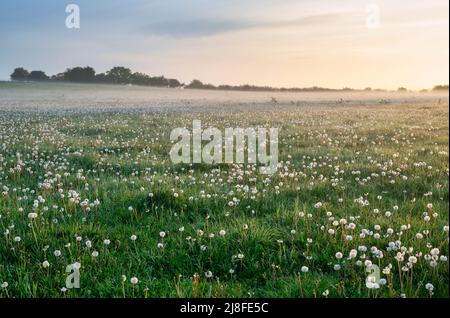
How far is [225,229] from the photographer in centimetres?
698

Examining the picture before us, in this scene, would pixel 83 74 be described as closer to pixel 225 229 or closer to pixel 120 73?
pixel 120 73

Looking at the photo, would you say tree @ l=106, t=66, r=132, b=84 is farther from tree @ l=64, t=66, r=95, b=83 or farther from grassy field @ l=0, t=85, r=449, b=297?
grassy field @ l=0, t=85, r=449, b=297

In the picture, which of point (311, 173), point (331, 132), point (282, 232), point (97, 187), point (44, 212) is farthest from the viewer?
point (331, 132)

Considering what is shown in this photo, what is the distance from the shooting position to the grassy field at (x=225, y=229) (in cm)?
534

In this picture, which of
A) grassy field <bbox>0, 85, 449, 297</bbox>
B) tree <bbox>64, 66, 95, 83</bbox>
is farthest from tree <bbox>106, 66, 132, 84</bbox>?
grassy field <bbox>0, 85, 449, 297</bbox>

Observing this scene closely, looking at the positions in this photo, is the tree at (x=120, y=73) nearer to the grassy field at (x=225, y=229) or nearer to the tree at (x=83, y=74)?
the tree at (x=83, y=74)

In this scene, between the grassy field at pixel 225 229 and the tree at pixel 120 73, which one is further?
the tree at pixel 120 73

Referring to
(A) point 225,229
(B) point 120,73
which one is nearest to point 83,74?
(B) point 120,73

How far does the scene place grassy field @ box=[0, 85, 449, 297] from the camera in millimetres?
5344

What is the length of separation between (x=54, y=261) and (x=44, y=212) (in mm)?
1999

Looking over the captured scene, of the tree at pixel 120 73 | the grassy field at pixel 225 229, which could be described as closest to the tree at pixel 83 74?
the tree at pixel 120 73

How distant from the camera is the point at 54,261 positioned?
5965 millimetres

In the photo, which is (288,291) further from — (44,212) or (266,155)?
(266,155)

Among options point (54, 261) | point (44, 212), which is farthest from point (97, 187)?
point (54, 261)
